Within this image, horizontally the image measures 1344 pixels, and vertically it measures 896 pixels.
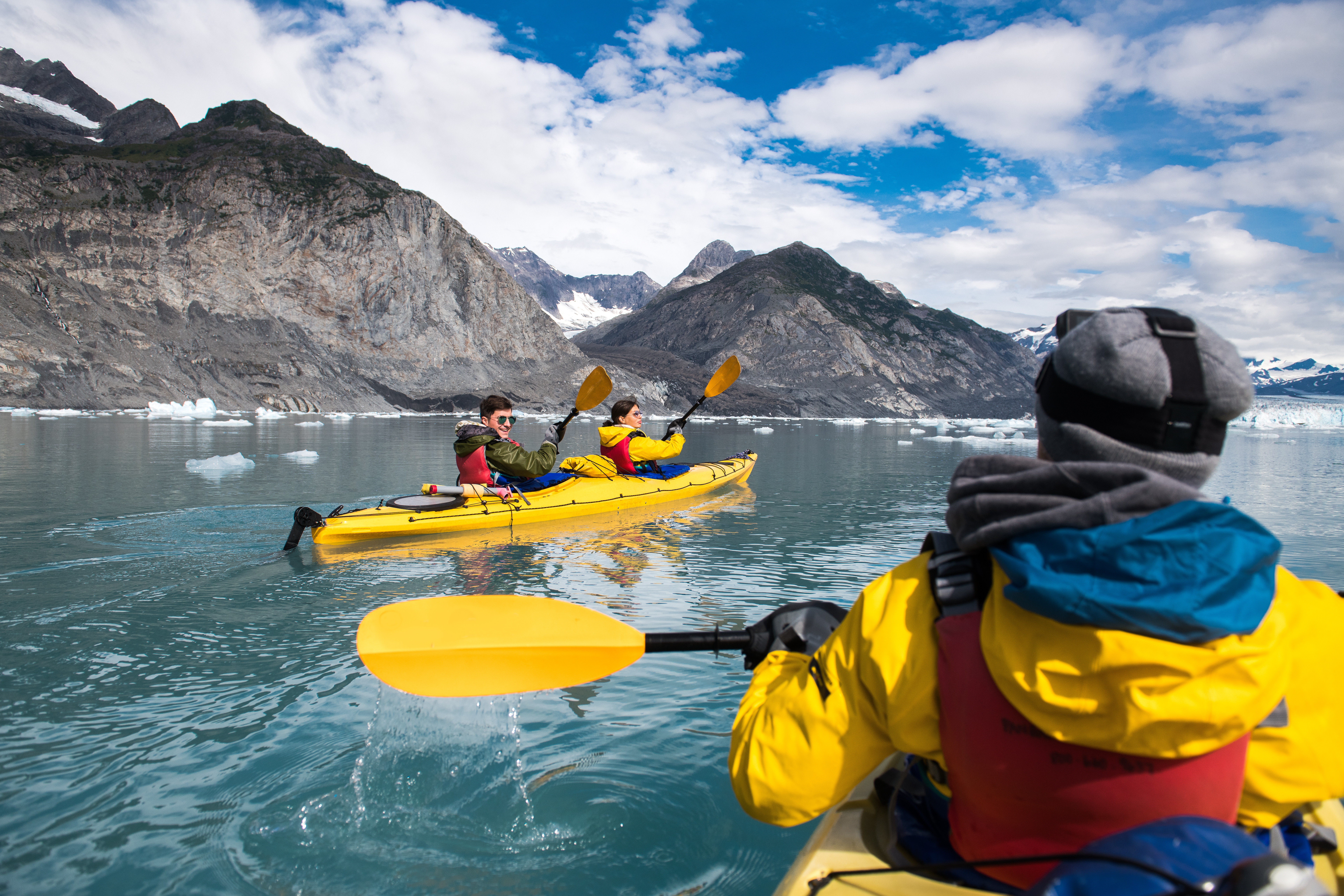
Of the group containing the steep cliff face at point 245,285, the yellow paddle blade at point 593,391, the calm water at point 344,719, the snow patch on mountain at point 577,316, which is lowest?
the calm water at point 344,719

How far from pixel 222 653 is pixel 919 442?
97.7ft

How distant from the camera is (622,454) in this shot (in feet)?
33.9

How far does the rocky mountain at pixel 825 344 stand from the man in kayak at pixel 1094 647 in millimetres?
75221

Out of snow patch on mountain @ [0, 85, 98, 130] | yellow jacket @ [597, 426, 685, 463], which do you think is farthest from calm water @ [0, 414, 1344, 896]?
snow patch on mountain @ [0, 85, 98, 130]

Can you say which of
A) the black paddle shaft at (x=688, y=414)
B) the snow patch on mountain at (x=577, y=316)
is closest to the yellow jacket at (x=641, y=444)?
the black paddle shaft at (x=688, y=414)

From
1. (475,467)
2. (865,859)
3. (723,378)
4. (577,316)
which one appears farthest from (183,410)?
(577,316)

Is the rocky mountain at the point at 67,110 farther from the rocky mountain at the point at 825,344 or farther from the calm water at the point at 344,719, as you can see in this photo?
the calm water at the point at 344,719

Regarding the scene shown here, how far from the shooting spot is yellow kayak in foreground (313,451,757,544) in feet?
24.5

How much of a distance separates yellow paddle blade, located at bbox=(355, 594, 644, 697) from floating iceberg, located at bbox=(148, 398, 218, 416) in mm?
39077

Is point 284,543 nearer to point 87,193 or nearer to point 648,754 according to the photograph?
point 648,754

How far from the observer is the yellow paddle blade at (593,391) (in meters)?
10.2

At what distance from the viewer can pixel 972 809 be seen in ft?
4.42

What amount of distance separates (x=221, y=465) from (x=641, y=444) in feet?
25.7

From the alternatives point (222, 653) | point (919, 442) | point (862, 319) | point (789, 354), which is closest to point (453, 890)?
point (222, 653)
